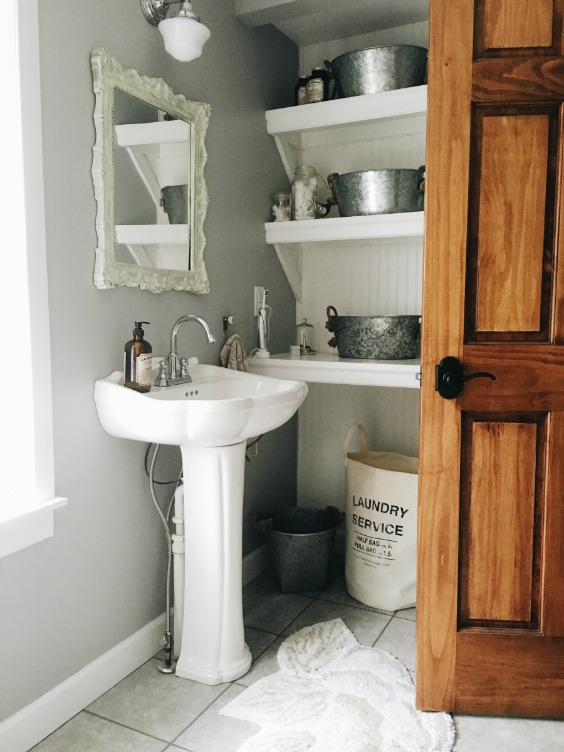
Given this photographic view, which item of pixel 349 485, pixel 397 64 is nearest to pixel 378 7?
pixel 397 64

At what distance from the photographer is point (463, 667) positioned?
190 centimetres

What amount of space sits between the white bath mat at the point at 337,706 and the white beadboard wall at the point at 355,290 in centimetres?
103

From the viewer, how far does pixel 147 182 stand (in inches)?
83.9

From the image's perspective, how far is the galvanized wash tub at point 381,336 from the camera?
2.59 m

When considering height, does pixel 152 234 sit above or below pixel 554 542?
above

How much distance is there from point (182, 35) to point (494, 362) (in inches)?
54.0

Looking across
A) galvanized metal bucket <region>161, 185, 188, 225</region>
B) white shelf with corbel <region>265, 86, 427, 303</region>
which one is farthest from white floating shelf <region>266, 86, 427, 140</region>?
galvanized metal bucket <region>161, 185, 188, 225</region>

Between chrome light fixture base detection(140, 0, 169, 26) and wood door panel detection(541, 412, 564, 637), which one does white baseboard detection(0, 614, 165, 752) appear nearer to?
wood door panel detection(541, 412, 564, 637)

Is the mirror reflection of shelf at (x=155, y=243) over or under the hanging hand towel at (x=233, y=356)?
over

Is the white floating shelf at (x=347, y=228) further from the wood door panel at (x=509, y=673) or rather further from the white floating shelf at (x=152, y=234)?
the wood door panel at (x=509, y=673)

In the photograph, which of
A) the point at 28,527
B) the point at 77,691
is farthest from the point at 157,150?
the point at 77,691

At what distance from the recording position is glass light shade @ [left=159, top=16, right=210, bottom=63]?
77.0 inches

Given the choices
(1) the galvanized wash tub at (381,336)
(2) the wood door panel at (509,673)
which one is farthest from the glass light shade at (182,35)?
(2) the wood door panel at (509,673)

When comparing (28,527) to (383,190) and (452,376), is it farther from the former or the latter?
(383,190)
